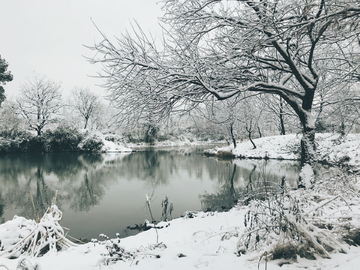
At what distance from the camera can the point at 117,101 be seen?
4.21 meters

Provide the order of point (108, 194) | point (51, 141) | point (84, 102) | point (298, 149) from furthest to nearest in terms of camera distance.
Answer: point (84, 102), point (51, 141), point (298, 149), point (108, 194)

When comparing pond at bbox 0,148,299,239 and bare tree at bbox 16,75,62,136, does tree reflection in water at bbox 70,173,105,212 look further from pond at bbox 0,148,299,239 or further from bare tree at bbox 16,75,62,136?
bare tree at bbox 16,75,62,136

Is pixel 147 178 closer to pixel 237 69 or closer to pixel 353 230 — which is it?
pixel 237 69

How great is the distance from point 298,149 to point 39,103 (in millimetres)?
30519

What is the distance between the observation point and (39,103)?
1010 inches

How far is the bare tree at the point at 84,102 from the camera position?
32250mm

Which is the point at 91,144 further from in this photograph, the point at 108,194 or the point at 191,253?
the point at 191,253

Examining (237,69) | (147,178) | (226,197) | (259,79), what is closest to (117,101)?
(237,69)

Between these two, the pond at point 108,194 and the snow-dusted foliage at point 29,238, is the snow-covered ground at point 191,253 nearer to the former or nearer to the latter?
the snow-dusted foliage at point 29,238

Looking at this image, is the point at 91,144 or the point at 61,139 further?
the point at 91,144

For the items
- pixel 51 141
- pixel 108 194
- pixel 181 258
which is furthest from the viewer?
pixel 51 141

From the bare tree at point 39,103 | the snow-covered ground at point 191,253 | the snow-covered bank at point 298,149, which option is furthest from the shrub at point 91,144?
the snow-covered ground at point 191,253

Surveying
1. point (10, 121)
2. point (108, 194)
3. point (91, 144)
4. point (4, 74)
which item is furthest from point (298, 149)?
point (10, 121)

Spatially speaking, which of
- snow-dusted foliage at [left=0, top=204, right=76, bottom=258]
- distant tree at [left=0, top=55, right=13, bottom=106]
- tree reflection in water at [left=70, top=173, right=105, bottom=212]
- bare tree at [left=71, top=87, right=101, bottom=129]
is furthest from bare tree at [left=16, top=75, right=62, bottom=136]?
snow-dusted foliage at [left=0, top=204, right=76, bottom=258]
